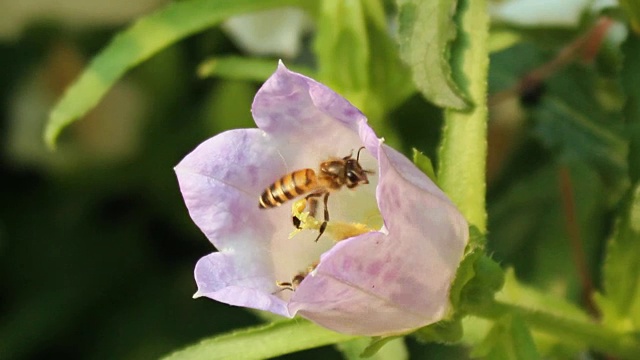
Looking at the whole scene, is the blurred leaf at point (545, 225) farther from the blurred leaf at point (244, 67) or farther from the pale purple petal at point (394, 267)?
the pale purple petal at point (394, 267)

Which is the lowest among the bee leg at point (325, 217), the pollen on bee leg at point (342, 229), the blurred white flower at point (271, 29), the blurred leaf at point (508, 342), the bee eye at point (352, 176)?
the blurred leaf at point (508, 342)

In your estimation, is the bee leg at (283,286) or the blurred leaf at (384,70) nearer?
the bee leg at (283,286)

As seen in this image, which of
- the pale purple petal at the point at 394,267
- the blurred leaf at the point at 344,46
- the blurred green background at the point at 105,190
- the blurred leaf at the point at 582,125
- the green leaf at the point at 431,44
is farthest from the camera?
the blurred green background at the point at 105,190

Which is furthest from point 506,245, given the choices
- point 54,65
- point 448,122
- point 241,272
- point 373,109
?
point 54,65

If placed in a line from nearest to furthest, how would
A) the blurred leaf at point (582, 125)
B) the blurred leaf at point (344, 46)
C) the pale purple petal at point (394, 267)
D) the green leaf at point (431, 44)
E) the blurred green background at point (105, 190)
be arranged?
1. the pale purple petal at point (394, 267)
2. the green leaf at point (431, 44)
3. the blurred leaf at point (344, 46)
4. the blurred leaf at point (582, 125)
5. the blurred green background at point (105, 190)

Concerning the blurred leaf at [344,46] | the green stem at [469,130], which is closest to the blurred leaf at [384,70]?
the blurred leaf at [344,46]

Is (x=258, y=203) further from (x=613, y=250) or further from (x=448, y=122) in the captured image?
(x=613, y=250)

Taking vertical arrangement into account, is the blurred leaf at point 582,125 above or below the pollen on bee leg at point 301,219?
below

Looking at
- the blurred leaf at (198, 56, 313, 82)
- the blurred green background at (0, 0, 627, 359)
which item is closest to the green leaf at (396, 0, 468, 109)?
the blurred leaf at (198, 56, 313, 82)
